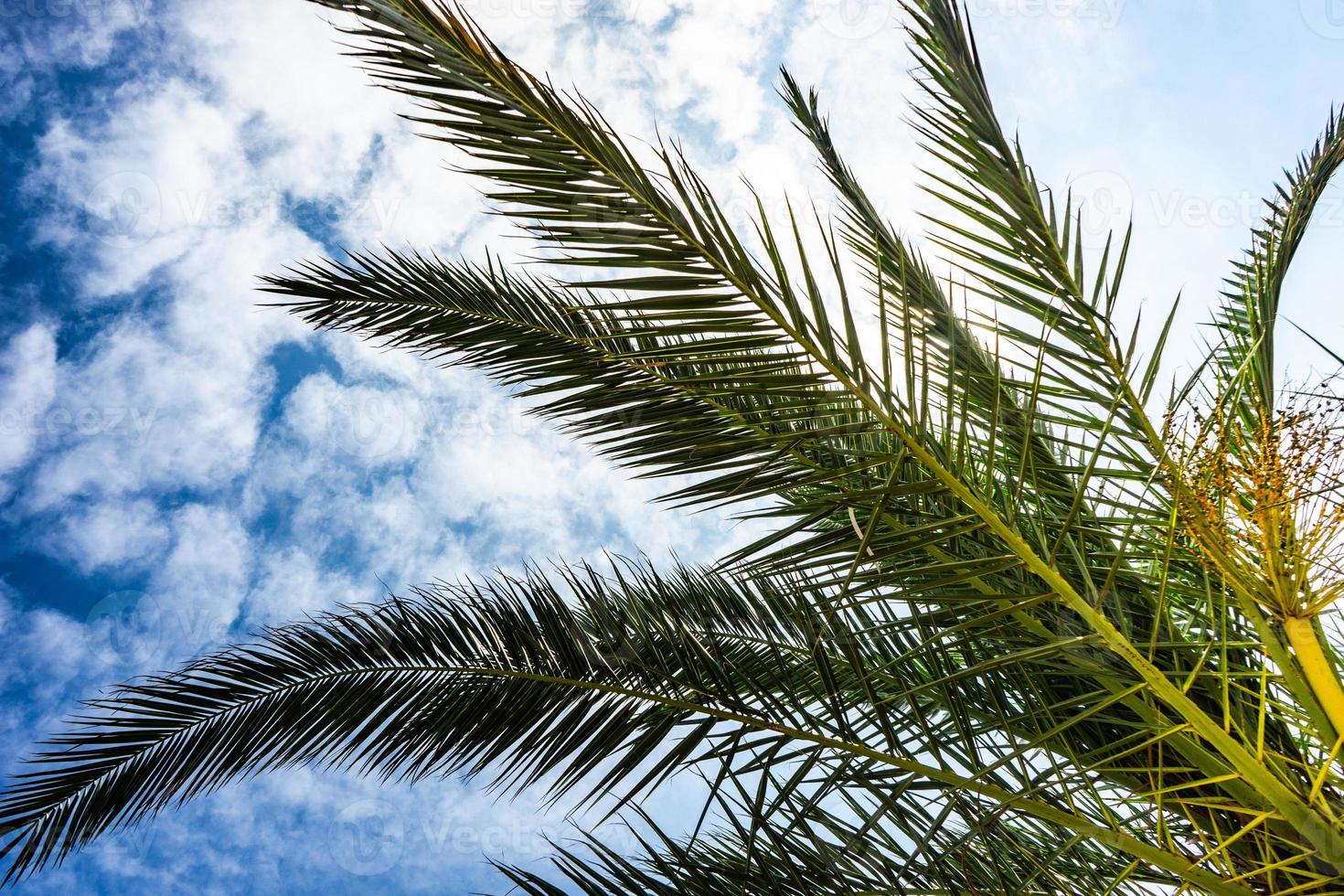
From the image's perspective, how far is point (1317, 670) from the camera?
6.38ft

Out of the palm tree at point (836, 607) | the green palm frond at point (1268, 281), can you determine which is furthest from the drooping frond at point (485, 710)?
the green palm frond at point (1268, 281)

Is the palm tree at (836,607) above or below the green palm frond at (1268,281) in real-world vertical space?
below

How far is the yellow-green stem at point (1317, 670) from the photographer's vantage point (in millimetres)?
1936

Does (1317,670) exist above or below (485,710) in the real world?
above

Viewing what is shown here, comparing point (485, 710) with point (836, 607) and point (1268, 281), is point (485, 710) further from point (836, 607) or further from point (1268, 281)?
point (1268, 281)

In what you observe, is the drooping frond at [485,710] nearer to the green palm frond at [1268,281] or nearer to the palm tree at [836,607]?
the palm tree at [836,607]

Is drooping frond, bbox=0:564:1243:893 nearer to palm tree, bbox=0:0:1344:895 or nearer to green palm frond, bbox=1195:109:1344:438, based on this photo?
palm tree, bbox=0:0:1344:895

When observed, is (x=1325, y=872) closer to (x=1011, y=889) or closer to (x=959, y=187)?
(x=1011, y=889)

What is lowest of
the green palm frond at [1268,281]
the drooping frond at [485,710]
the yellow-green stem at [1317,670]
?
the drooping frond at [485,710]

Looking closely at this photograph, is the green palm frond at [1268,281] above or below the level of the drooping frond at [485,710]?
above

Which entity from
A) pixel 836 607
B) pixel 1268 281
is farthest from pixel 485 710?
pixel 1268 281

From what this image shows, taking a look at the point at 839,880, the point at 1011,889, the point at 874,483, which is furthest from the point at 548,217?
the point at 1011,889

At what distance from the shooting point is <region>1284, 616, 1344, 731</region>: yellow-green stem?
1.94 m

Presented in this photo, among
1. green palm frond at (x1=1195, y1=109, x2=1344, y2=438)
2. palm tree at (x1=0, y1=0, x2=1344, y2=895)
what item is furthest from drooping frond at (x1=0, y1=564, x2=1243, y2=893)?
green palm frond at (x1=1195, y1=109, x2=1344, y2=438)
